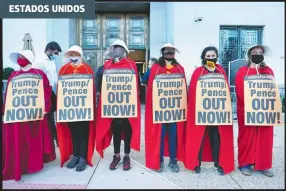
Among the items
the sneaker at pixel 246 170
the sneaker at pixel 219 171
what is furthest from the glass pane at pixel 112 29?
the sneaker at pixel 246 170

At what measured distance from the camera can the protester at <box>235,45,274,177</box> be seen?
4.26 metres

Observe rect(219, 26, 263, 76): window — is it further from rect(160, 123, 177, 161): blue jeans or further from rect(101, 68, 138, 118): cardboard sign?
rect(101, 68, 138, 118): cardboard sign

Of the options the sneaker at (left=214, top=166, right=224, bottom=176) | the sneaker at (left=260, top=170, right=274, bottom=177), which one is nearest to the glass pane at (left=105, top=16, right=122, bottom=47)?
the sneaker at (left=214, top=166, right=224, bottom=176)

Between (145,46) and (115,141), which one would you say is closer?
(115,141)

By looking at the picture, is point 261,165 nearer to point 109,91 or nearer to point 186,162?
point 186,162

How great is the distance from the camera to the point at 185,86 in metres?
4.36

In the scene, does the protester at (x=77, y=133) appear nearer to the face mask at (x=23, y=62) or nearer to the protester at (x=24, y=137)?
the protester at (x=24, y=137)

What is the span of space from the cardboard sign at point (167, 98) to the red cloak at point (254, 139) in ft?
2.78

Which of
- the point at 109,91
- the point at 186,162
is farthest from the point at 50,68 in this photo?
the point at 186,162

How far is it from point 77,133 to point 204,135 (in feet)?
6.10

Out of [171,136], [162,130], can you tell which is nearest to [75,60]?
[162,130]

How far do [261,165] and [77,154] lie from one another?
2706 millimetres

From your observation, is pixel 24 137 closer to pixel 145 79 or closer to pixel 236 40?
pixel 145 79

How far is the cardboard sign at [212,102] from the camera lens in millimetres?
4168
